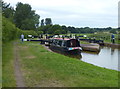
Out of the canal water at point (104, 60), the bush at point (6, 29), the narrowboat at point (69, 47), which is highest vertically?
the bush at point (6, 29)

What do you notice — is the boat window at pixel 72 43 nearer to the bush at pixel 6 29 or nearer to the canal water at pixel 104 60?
the canal water at pixel 104 60

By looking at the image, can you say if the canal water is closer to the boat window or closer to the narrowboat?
A: the narrowboat

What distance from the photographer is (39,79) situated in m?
7.46

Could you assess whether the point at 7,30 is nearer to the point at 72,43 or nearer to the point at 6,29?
the point at 6,29

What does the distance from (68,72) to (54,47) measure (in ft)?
53.7

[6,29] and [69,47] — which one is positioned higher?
[6,29]

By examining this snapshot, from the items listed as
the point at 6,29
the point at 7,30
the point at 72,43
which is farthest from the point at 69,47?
the point at 6,29

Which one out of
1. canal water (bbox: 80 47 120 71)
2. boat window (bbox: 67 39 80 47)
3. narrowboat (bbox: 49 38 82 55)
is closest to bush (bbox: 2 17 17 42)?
narrowboat (bbox: 49 38 82 55)

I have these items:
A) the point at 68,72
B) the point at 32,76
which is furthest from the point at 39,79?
the point at 68,72

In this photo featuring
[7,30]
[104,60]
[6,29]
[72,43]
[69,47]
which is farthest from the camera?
[72,43]

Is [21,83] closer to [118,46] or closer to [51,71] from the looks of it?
[51,71]

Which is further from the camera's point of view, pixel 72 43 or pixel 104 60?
pixel 72 43

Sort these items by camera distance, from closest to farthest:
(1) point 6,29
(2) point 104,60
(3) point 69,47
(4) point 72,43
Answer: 1. (1) point 6,29
2. (2) point 104,60
3. (3) point 69,47
4. (4) point 72,43

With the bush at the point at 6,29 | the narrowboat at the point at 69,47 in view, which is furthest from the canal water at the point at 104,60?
the bush at the point at 6,29
